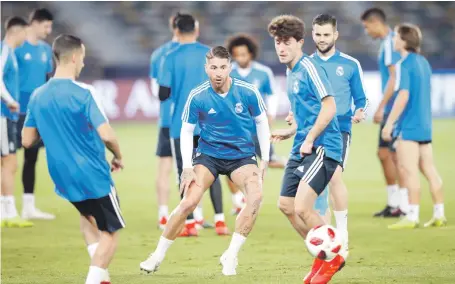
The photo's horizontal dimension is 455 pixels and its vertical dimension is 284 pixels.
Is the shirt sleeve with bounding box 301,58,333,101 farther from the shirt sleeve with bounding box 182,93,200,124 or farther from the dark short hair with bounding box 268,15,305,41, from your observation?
the shirt sleeve with bounding box 182,93,200,124

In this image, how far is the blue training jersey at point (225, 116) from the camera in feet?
27.2

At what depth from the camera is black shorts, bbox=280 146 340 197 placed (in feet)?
25.2

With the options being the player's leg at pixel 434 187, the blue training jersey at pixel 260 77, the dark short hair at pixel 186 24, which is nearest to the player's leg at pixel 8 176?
the dark short hair at pixel 186 24

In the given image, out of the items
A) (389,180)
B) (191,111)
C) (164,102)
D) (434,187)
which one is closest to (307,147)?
(191,111)

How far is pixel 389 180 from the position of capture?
39.9 ft

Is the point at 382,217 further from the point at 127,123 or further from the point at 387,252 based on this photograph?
the point at 127,123

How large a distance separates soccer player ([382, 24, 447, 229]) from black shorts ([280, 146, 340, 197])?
307 cm

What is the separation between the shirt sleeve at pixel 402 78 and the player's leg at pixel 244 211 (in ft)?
9.72

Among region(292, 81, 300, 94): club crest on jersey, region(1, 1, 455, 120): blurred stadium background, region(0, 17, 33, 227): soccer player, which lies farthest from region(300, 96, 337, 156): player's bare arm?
region(1, 1, 455, 120): blurred stadium background

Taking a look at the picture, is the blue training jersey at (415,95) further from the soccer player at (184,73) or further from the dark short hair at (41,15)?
the dark short hair at (41,15)

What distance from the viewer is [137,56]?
31609 millimetres

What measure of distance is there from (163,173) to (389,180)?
112 inches

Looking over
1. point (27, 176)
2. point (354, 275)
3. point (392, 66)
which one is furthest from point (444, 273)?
point (27, 176)

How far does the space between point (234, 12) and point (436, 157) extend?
14.7 meters
